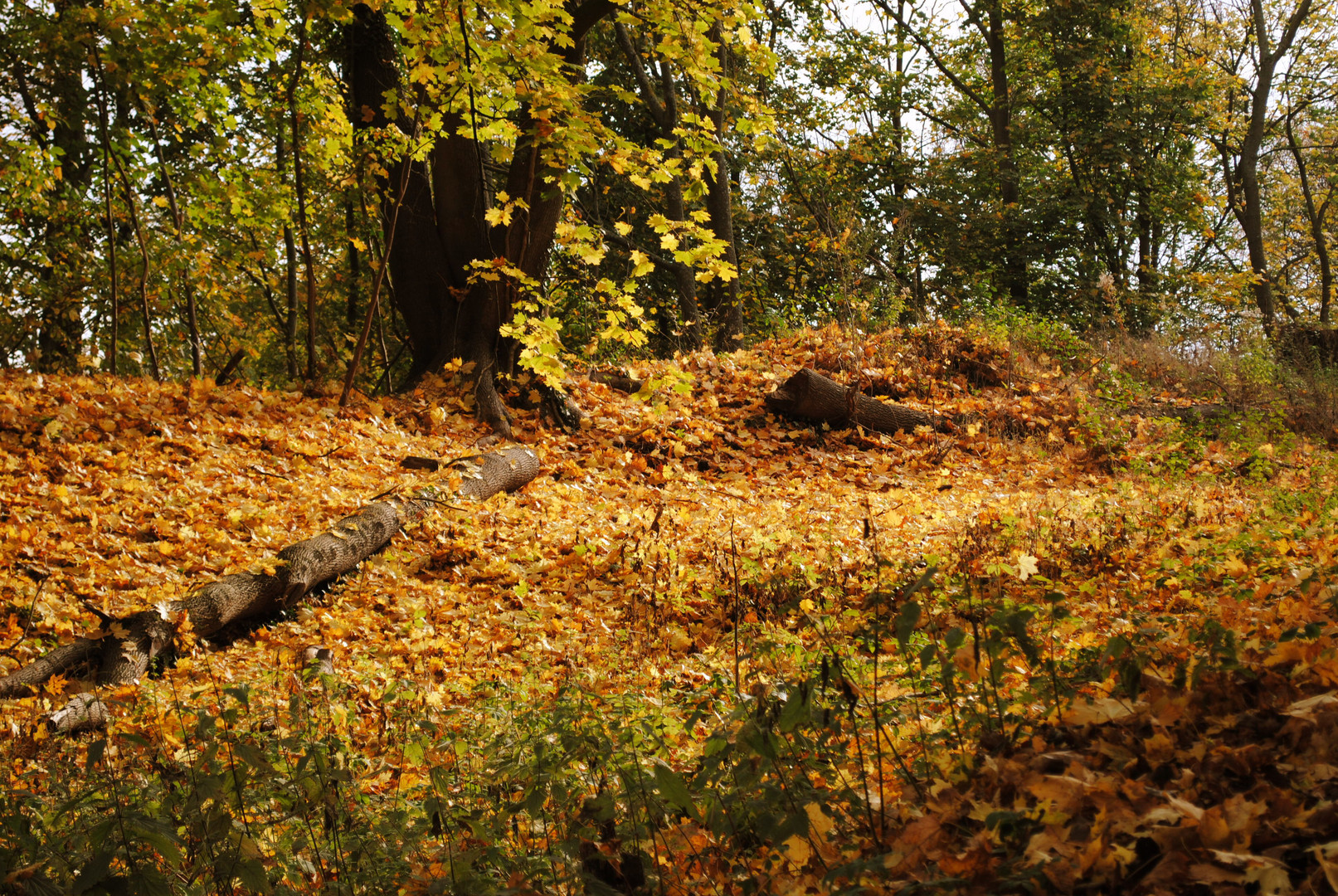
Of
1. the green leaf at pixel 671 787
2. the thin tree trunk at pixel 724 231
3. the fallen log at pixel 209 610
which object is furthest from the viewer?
the thin tree trunk at pixel 724 231

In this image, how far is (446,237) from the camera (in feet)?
34.2

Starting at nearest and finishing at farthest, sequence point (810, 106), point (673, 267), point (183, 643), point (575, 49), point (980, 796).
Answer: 1. point (980, 796)
2. point (183, 643)
3. point (575, 49)
4. point (673, 267)
5. point (810, 106)

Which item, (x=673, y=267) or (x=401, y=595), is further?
(x=673, y=267)

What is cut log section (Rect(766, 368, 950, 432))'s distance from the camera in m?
10.6

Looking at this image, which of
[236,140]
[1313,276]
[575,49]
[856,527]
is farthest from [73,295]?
[1313,276]

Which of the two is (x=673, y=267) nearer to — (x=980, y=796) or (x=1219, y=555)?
(x=1219, y=555)

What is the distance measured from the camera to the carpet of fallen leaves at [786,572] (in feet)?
7.02

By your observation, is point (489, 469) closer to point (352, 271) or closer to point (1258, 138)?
point (352, 271)

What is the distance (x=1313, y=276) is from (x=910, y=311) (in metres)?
22.8

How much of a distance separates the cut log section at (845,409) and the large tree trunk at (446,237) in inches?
136

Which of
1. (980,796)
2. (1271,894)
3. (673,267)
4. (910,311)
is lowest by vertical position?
(980,796)

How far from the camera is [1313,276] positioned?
29016mm

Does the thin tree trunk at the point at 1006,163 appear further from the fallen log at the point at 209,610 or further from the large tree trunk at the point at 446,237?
the fallen log at the point at 209,610

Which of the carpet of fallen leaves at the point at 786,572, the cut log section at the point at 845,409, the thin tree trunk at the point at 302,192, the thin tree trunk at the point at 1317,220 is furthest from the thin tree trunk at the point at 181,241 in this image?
the thin tree trunk at the point at 1317,220
